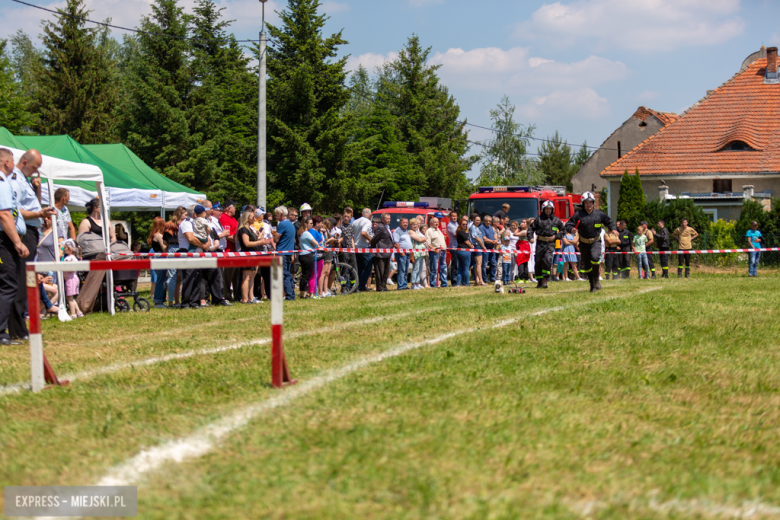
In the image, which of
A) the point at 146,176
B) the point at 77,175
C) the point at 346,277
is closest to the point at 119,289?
the point at 77,175

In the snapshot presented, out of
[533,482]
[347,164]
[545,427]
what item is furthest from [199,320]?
[347,164]

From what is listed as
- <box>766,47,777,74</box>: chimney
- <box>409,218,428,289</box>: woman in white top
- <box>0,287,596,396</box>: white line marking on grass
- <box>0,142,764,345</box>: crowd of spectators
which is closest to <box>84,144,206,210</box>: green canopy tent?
<box>0,142,764,345</box>: crowd of spectators

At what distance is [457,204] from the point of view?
24672 millimetres

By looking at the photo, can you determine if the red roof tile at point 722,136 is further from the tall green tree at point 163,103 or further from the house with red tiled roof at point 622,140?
the tall green tree at point 163,103

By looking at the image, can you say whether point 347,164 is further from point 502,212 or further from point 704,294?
Result: point 704,294

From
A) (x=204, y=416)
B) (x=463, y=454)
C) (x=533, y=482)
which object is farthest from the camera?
(x=204, y=416)

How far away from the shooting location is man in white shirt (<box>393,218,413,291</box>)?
19.0m

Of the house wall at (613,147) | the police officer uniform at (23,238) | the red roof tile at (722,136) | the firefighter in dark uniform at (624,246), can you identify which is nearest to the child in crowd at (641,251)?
the firefighter in dark uniform at (624,246)

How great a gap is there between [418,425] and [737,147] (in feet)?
131

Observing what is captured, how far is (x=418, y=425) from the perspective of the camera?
4.27 meters

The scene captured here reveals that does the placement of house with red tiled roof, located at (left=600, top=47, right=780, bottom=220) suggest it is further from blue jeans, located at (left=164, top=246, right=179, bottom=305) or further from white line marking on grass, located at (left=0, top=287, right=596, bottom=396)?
white line marking on grass, located at (left=0, top=287, right=596, bottom=396)

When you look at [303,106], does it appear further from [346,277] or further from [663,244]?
[346,277]

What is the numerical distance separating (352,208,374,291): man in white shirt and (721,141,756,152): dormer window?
93.2 ft

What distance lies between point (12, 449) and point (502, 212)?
772 inches
